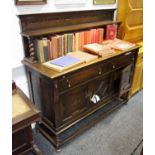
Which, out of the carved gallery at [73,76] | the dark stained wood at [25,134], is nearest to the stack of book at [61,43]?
the carved gallery at [73,76]

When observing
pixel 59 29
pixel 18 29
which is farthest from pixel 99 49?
pixel 18 29

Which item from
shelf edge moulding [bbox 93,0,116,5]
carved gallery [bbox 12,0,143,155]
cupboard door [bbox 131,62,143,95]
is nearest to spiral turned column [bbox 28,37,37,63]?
carved gallery [bbox 12,0,143,155]

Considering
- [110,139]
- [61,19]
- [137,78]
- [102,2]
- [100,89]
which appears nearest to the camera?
[61,19]

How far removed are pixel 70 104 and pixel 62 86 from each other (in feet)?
0.96

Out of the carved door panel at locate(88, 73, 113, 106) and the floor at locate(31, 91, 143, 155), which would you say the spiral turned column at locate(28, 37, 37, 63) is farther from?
the floor at locate(31, 91, 143, 155)

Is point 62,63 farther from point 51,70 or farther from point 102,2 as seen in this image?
point 102,2

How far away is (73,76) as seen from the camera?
150 centimetres

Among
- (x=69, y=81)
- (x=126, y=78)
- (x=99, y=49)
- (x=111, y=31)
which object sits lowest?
(x=126, y=78)

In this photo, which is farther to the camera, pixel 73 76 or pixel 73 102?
pixel 73 102

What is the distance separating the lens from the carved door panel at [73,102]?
5.17 feet

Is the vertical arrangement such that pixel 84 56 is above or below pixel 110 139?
above

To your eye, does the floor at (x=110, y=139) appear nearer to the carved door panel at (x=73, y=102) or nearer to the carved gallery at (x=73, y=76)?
the carved gallery at (x=73, y=76)

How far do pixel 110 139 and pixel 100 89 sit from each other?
57 centimetres

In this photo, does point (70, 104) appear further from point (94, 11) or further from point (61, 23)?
point (94, 11)
